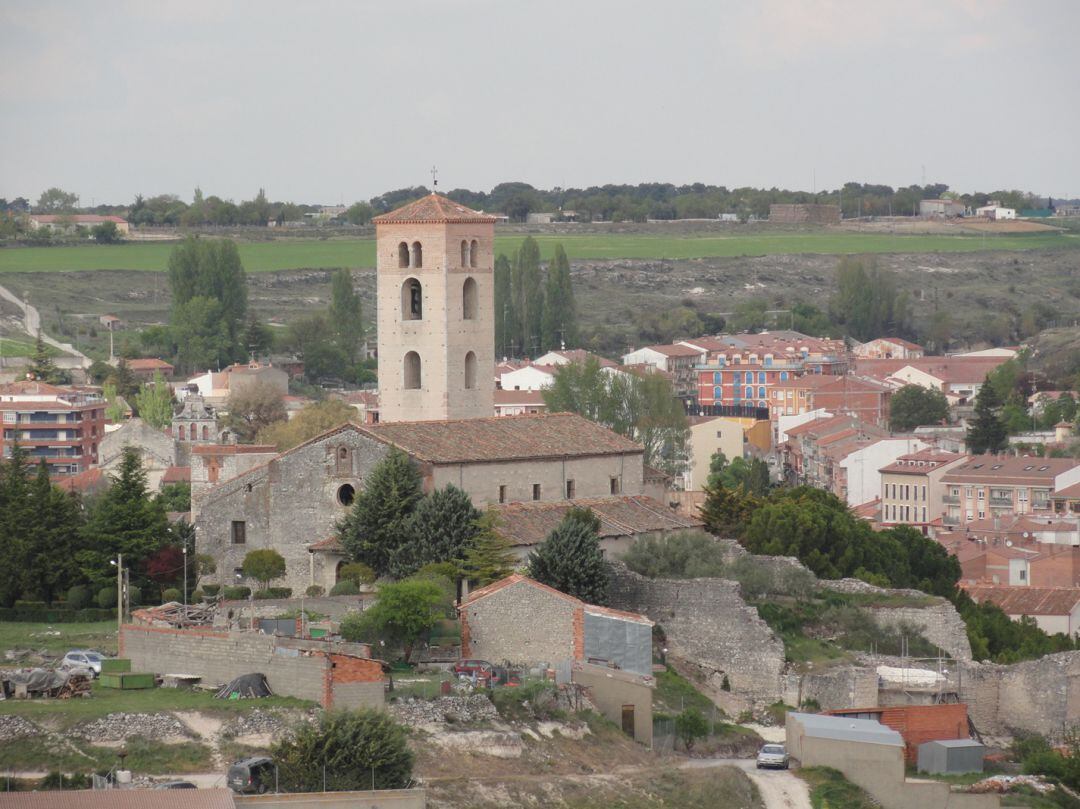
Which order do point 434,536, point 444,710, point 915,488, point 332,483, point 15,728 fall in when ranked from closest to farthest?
point 15,728
point 444,710
point 434,536
point 332,483
point 915,488

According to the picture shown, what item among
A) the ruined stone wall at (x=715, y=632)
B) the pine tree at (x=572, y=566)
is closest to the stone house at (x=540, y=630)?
the pine tree at (x=572, y=566)

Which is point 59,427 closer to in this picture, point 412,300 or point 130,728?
point 412,300

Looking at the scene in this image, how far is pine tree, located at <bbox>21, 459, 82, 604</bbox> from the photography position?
158 feet

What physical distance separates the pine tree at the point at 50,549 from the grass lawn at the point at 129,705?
917 cm

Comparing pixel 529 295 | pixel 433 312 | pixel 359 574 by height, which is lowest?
pixel 529 295

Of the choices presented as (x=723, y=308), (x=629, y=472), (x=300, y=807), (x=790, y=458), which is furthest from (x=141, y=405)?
(x=723, y=308)

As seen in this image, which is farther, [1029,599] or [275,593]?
[1029,599]

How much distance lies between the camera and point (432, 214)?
5609cm

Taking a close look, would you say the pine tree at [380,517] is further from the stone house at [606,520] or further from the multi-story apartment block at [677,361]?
the multi-story apartment block at [677,361]

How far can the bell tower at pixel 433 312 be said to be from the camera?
5612cm

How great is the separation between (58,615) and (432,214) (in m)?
12.8

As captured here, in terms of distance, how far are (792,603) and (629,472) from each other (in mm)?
5733

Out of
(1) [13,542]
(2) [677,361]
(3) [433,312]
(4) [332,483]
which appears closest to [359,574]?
(4) [332,483]

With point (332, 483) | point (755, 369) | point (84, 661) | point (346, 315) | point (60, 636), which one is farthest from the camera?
point (755, 369)
